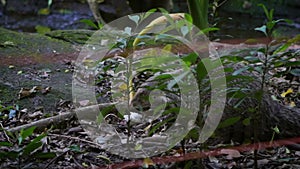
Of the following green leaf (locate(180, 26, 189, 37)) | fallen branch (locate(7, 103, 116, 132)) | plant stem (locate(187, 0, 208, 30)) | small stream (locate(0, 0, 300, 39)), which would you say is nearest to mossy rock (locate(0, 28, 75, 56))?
fallen branch (locate(7, 103, 116, 132))

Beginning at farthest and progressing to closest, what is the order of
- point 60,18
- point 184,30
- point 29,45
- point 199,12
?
point 60,18 < point 29,45 < point 199,12 < point 184,30

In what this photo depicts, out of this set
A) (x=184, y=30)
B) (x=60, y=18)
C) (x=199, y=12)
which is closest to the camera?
(x=184, y=30)

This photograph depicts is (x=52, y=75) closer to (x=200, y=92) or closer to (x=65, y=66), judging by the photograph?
(x=65, y=66)

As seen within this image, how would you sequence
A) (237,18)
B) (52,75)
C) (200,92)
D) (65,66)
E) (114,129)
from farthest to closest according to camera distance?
1. (237,18)
2. (65,66)
3. (52,75)
4. (114,129)
5. (200,92)

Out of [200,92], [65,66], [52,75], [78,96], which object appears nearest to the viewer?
[200,92]

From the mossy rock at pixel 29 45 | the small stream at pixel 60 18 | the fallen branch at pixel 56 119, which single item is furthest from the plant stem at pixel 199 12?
the small stream at pixel 60 18

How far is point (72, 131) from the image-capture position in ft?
4.86

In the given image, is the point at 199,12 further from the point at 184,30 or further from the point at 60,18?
the point at 60,18

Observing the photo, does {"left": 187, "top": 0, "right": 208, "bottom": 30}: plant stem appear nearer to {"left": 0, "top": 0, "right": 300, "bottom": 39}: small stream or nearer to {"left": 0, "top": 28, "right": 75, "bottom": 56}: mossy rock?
{"left": 0, "top": 28, "right": 75, "bottom": 56}: mossy rock

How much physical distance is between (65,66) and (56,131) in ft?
2.79

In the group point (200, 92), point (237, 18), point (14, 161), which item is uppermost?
point (200, 92)

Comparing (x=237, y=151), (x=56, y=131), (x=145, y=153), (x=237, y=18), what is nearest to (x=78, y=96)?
(x=56, y=131)

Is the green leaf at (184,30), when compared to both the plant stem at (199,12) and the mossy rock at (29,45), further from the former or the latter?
the mossy rock at (29,45)

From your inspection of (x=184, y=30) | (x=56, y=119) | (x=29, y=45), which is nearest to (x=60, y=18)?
(x=29, y=45)
